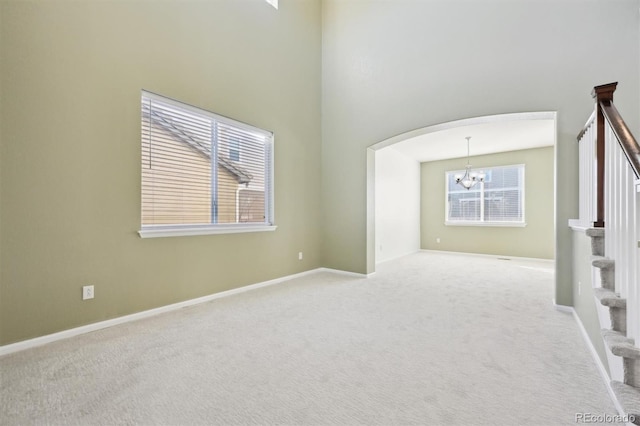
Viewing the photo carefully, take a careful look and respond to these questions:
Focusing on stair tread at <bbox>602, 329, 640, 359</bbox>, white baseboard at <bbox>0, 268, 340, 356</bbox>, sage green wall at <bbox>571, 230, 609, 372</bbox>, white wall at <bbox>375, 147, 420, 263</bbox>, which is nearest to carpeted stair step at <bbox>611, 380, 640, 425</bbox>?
stair tread at <bbox>602, 329, 640, 359</bbox>

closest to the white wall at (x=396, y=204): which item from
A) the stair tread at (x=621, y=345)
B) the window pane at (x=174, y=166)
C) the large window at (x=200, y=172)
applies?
the large window at (x=200, y=172)

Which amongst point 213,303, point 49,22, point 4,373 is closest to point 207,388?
point 4,373

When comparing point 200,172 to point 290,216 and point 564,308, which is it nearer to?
point 290,216

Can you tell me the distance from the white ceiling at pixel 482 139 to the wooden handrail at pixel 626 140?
9.52 feet

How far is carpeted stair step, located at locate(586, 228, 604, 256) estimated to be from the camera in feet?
6.44

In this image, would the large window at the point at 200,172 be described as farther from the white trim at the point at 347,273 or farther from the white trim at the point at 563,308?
the white trim at the point at 563,308

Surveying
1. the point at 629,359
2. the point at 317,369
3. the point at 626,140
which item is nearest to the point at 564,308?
the point at 629,359

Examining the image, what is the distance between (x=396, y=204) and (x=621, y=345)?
557 cm

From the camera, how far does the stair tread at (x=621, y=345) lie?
4.22ft

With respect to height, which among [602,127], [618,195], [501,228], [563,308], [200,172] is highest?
[602,127]

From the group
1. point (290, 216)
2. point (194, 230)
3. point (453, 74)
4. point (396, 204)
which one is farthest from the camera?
point (396, 204)

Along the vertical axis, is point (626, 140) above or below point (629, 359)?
above

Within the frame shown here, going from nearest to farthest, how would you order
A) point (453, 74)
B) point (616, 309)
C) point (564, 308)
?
point (616, 309) → point (564, 308) → point (453, 74)

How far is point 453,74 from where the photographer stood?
12.4 ft
